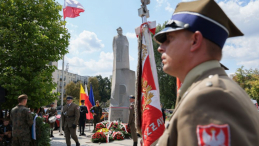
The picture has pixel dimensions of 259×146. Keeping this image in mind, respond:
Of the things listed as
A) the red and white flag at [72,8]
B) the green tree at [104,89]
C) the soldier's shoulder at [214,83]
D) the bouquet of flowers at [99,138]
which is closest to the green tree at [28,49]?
the bouquet of flowers at [99,138]

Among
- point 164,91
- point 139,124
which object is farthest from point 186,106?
point 164,91

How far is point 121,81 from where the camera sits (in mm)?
→ 13797

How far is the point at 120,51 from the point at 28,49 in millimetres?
6043

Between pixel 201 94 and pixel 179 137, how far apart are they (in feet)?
0.64

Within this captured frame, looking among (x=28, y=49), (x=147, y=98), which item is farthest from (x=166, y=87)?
(x=147, y=98)

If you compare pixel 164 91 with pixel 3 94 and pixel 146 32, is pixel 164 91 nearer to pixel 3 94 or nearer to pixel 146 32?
pixel 3 94

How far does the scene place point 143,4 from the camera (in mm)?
5289

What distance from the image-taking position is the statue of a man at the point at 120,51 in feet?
45.8

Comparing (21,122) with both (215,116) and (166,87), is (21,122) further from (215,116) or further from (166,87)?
(166,87)

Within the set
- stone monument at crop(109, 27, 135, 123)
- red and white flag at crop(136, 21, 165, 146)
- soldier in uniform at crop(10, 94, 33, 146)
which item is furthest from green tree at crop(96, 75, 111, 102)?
red and white flag at crop(136, 21, 165, 146)

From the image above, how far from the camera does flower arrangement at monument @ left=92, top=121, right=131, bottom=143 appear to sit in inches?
435

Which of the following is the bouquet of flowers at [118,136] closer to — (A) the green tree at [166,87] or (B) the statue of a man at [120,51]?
(B) the statue of a man at [120,51]

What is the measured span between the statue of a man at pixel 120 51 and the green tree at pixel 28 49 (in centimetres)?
472

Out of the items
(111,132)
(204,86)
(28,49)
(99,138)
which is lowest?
(99,138)
